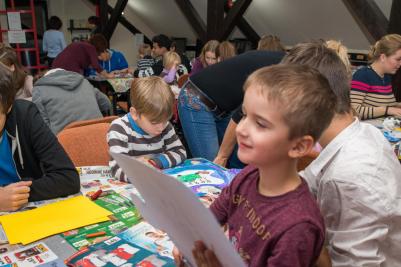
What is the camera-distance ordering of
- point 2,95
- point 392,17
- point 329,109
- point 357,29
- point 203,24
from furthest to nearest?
point 203,24
point 357,29
point 392,17
point 2,95
point 329,109

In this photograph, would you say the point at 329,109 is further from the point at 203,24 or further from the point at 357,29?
the point at 203,24

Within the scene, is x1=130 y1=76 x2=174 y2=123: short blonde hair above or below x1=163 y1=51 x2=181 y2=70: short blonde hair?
above

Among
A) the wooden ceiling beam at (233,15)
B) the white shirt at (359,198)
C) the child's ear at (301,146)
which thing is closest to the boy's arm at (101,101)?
the white shirt at (359,198)

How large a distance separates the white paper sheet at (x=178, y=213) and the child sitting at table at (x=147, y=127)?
779mm

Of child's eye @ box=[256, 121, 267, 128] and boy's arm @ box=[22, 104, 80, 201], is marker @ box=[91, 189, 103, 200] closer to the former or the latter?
boy's arm @ box=[22, 104, 80, 201]

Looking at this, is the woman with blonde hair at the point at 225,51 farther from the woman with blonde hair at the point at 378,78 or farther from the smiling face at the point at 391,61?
the smiling face at the point at 391,61

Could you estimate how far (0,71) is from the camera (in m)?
1.29

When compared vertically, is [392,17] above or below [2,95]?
above

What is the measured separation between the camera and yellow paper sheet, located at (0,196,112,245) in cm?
109

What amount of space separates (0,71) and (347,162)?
1135 mm

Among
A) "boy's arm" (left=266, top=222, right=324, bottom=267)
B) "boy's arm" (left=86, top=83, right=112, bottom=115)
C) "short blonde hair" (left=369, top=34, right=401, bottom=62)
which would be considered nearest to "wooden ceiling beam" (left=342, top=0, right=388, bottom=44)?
"short blonde hair" (left=369, top=34, right=401, bottom=62)

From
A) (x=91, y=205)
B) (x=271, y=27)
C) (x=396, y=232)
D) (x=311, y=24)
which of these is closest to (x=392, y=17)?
(x=311, y=24)

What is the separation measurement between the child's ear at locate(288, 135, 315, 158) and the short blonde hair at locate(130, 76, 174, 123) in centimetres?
95

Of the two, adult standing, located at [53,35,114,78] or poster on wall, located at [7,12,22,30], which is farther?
poster on wall, located at [7,12,22,30]
